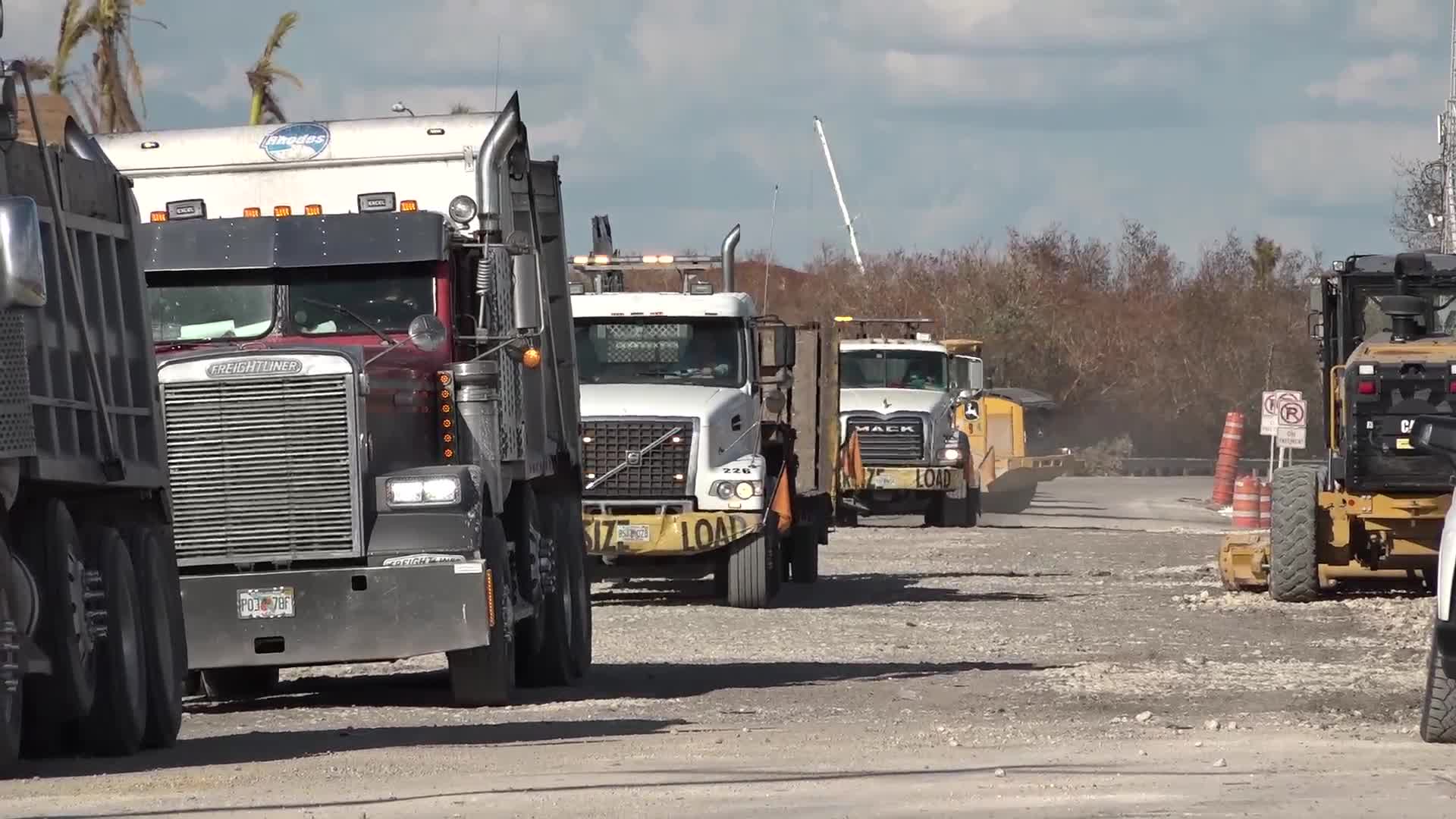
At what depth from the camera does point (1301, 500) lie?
21844 mm

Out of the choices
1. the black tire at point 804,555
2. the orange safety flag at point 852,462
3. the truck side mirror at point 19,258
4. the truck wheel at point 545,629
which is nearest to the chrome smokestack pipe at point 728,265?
the black tire at point 804,555

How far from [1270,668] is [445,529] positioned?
566 centimetres

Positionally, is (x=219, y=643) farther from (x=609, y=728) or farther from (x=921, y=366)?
(x=921, y=366)

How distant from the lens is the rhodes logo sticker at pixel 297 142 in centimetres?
1551

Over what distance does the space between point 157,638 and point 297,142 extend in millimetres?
4285

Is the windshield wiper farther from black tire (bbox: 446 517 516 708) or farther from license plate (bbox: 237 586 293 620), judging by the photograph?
license plate (bbox: 237 586 293 620)

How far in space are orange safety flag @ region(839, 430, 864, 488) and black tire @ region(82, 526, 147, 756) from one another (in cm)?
2287

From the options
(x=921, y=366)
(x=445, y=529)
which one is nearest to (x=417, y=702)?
(x=445, y=529)

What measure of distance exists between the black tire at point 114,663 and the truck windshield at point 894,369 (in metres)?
27.5

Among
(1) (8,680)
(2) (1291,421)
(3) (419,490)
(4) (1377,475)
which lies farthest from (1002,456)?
(1) (8,680)

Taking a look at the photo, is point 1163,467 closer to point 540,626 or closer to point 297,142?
point 540,626

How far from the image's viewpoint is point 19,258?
31.1 ft

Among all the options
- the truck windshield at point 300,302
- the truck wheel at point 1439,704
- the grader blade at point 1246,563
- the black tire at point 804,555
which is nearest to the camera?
the truck wheel at point 1439,704

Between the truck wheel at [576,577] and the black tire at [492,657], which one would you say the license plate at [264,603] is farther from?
the truck wheel at [576,577]
